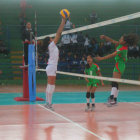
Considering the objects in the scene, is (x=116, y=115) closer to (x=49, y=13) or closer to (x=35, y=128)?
(x=35, y=128)

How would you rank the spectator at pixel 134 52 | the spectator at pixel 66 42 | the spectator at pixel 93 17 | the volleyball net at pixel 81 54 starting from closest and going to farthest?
1. the spectator at pixel 66 42
2. the volleyball net at pixel 81 54
3. the spectator at pixel 134 52
4. the spectator at pixel 93 17

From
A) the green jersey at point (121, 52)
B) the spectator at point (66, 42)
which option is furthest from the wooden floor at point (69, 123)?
the spectator at point (66, 42)

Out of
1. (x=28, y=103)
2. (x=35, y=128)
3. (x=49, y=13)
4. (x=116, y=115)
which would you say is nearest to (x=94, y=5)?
(x=49, y=13)

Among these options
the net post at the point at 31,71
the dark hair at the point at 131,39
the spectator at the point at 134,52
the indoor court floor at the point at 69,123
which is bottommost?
the indoor court floor at the point at 69,123

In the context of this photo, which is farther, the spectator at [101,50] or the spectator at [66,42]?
the spectator at [101,50]

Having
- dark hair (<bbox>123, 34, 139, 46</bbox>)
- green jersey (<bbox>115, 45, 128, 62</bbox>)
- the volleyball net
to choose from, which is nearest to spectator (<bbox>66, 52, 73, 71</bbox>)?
the volleyball net

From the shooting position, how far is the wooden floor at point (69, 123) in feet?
21.3

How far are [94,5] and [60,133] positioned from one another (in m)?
19.5

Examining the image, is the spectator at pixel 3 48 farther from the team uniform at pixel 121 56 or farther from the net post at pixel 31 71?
the team uniform at pixel 121 56

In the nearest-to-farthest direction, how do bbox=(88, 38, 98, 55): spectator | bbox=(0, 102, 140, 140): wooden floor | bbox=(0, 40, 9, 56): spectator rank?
bbox=(0, 102, 140, 140): wooden floor
bbox=(88, 38, 98, 55): spectator
bbox=(0, 40, 9, 56): spectator

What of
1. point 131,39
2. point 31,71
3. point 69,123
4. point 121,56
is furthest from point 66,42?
point 69,123

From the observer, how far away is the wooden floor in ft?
21.3

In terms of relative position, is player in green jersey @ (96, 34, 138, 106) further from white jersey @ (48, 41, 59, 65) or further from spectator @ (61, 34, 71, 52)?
spectator @ (61, 34, 71, 52)

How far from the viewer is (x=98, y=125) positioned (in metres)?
7.54
